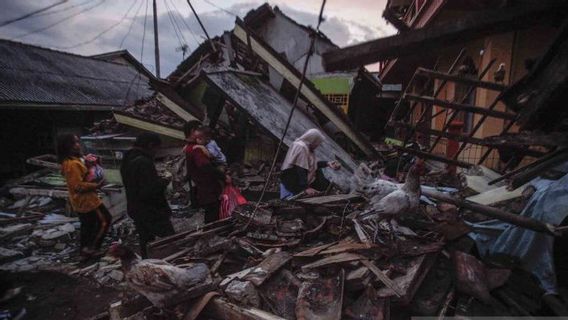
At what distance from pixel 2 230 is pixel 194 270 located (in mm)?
6300

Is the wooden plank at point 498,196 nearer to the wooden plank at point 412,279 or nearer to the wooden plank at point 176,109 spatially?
the wooden plank at point 412,279

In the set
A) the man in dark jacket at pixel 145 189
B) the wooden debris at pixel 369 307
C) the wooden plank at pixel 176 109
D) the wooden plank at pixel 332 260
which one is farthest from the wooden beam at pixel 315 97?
the wooden debris at pixel 369 307

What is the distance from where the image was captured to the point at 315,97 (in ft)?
26.5

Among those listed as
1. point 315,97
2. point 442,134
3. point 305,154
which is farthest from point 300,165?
point 315,97

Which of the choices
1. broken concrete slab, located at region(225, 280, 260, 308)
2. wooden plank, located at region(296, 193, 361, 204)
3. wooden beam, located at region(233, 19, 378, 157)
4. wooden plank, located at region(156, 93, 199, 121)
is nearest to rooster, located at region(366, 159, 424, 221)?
wooden plank, located at region(296, 193, 361, 204)

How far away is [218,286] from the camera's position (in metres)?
2.47

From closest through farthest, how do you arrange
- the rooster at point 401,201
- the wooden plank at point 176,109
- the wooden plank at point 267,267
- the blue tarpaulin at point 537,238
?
1. the wooden plank at point 267,267
2. the blue tarpaulin at point 537,238
3. the rooster at point 401,201
4. the wooden plank at point 176,109

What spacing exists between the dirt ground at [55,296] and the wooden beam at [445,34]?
4.18m

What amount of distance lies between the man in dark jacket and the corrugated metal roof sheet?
464 inches

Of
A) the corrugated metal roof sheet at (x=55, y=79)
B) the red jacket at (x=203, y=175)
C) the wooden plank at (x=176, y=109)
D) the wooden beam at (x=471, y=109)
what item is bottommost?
the red jacket at (x=203, y=175)

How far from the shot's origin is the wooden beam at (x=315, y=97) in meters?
7.98

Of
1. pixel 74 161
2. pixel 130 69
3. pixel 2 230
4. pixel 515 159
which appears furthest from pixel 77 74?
pixel 515 159

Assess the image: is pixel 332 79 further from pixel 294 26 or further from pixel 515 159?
pixel 515 159

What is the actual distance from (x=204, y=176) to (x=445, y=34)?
352 cm
